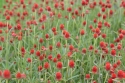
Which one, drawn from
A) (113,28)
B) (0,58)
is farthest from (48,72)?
(113,28)

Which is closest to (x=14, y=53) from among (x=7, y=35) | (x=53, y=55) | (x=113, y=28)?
(x=7, y=35)

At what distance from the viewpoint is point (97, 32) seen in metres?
3.53

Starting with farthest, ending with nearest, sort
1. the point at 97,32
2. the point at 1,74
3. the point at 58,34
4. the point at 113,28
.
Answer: the point at 113,28 < the point at 58,34 < the point at 97,32 < the point at 1,74

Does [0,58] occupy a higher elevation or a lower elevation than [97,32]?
lower

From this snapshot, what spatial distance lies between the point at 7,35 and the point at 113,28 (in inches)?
66.3

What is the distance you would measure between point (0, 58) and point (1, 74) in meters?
0.64

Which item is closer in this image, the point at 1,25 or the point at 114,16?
the point at 1,25

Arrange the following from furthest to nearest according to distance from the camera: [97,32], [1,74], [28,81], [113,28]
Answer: [113,28], [97,32], [28,81], [1,74]

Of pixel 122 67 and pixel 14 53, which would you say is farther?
pixel 14 53

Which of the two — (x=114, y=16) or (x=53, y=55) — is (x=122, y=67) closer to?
(x=53, y=55)

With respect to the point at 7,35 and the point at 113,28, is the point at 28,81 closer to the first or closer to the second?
the point at 7,35

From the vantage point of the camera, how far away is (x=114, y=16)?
192 inches

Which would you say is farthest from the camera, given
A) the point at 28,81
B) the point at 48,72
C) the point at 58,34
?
the point at 58,34

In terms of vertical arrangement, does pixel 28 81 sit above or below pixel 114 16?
below
